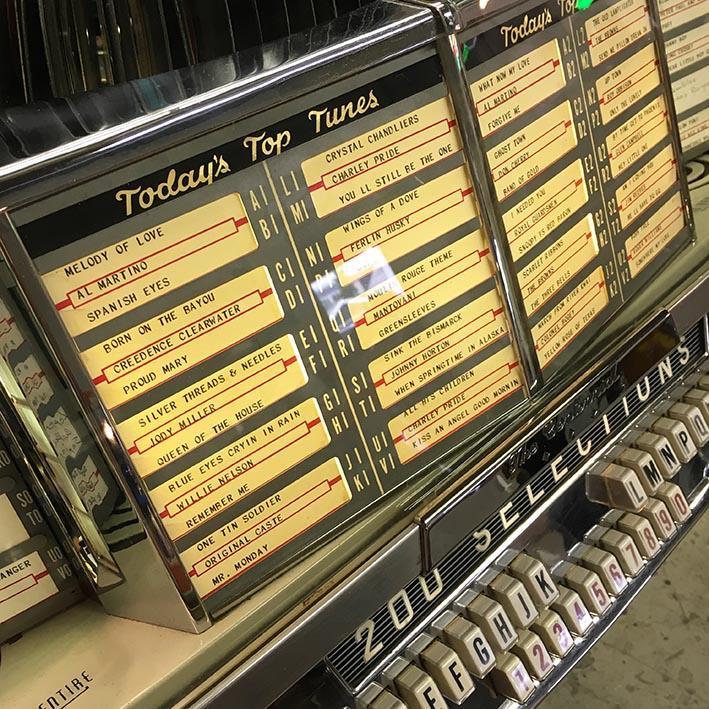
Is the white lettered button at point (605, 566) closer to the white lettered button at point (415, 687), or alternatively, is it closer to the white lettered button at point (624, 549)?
the white lettered button at point (624, 549)

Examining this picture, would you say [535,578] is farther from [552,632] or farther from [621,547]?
[621,547]

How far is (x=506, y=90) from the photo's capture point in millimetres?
1013

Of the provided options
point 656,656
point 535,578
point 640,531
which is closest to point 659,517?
point 640,531

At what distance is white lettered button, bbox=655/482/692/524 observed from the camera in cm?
126

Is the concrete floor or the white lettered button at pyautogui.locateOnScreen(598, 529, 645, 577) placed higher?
the white lettered button at pyautogui.locateOnScreen(598, 529, 645, 577)

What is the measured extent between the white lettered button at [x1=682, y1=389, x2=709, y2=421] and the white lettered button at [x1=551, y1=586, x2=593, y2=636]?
1.29ft

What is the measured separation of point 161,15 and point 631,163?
0.69 metres

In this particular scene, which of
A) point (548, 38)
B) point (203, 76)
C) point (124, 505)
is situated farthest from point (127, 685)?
point (548, 38)

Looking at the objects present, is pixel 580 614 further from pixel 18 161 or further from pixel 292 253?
pixel 18 161

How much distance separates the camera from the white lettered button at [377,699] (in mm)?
952

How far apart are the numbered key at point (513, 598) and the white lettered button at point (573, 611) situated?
0.07 metres

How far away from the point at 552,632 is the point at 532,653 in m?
0.05

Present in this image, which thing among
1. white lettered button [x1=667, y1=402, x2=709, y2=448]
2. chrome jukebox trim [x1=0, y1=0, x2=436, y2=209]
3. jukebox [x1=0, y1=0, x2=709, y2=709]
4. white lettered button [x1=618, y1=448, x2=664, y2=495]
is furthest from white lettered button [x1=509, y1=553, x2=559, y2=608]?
chrome jukebox trim [x1=0, y1=0, x2=436, y2=209]

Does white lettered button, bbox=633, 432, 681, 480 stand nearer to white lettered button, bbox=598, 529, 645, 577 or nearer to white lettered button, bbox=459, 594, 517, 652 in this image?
white lettered button, bbox=598, 529, 645, 577
